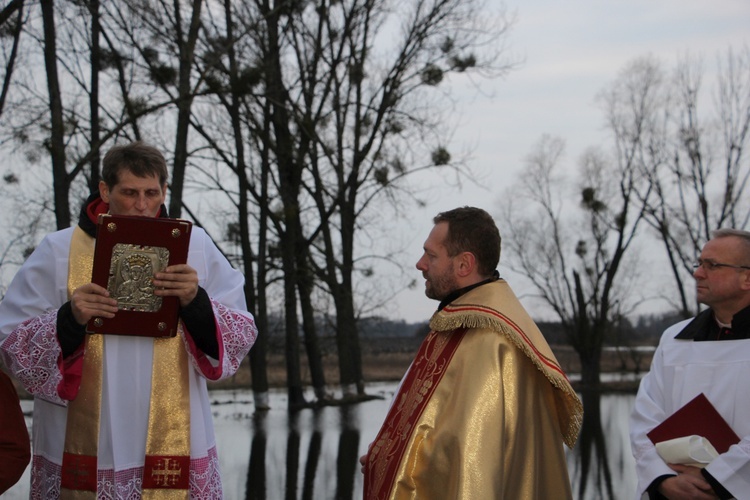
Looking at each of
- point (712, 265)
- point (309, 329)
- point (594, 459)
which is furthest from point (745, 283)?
point (309, 329)

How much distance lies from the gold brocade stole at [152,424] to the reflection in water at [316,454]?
6.04 m

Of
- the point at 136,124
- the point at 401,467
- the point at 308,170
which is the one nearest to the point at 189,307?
the point at 401,467

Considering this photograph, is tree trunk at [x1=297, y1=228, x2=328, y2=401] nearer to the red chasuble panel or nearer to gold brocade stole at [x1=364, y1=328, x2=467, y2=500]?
gold brocade stole at [x1=364, y1=328, x2=467, y2=500]

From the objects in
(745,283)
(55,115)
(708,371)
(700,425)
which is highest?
(55,115)

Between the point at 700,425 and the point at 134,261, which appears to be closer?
the point at 134,261

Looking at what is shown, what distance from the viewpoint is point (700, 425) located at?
429cm

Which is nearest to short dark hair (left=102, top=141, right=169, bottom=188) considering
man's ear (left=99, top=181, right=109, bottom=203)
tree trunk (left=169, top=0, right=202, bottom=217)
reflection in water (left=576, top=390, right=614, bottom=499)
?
man's ear (left=99, top=181, right=109, bottom=203)

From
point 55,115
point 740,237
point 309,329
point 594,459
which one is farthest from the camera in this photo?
point 309,329

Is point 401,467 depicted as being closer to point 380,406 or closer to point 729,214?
point 380,406

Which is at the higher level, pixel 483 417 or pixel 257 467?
pixel 483 417

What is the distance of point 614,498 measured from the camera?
977 cm

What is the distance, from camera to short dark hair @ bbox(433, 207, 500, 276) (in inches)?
160

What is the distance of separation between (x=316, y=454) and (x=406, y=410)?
9629 millimetres

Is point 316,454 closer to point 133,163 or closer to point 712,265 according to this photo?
point 712,265
